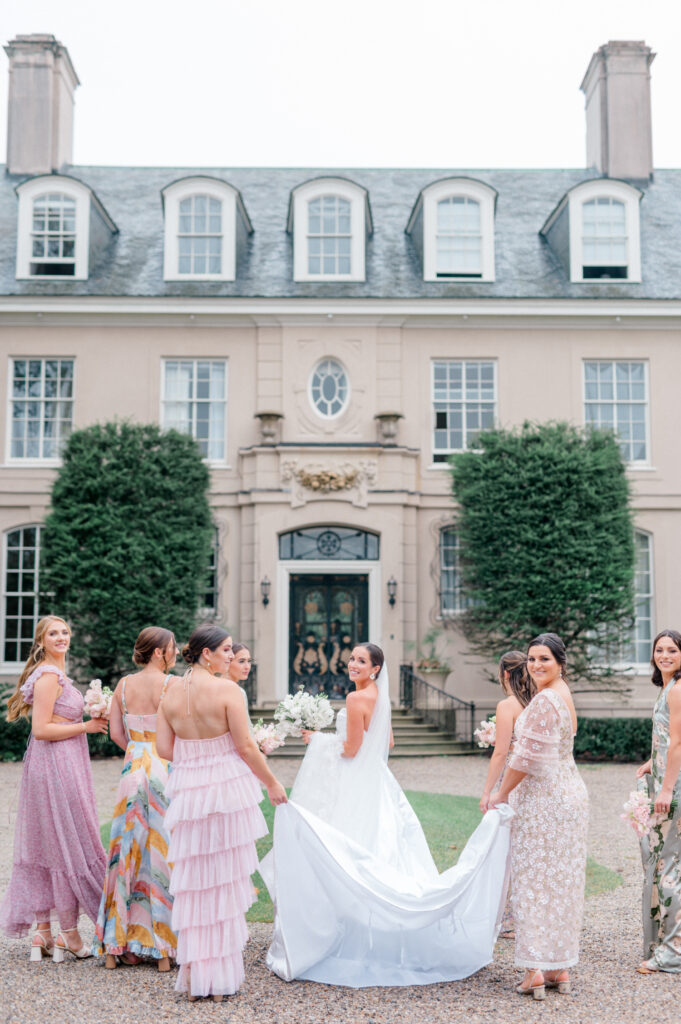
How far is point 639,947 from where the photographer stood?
605 centimetres

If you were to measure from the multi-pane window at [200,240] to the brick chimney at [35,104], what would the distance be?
4151mm

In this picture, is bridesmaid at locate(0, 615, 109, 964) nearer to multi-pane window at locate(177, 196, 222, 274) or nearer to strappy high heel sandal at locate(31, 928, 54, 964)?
strappy high heel sandal at locate(31, 928, 54, 964)

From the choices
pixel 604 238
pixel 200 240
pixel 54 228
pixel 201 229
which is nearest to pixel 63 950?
pixel 200 240

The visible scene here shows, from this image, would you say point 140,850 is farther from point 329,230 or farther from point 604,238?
point 604,238

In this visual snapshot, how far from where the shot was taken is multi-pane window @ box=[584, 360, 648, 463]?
18.2 metres

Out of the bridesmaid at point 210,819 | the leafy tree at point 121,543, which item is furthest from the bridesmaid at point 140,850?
the leafy tree at point 121,543

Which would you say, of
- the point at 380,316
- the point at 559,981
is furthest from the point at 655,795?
the point at 380,316

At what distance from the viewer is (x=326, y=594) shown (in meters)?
17.6

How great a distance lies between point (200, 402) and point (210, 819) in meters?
13.7

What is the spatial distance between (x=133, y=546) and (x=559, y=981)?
1162cm

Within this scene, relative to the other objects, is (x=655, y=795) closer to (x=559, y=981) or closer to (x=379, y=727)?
(x=559, y=981)

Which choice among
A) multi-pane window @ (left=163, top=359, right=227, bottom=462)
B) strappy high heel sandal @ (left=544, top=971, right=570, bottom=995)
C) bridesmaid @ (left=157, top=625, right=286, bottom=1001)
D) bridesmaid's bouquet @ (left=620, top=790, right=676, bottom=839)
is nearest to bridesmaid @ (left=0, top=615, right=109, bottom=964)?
bridesmaid @ (left=157, top=625, right=286, bottom=1001)

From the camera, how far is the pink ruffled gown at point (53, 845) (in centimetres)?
567

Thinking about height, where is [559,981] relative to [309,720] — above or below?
below
